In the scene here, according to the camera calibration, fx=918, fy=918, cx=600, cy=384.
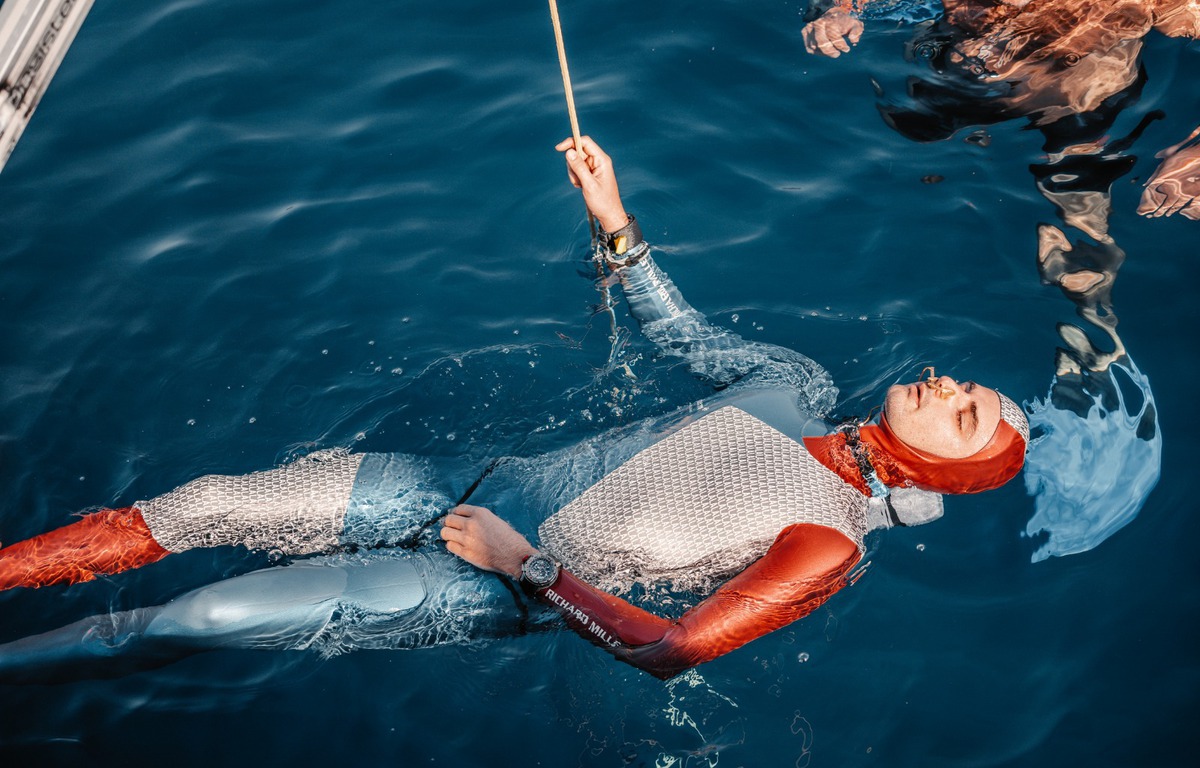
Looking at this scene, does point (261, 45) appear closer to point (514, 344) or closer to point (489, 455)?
point (514, 344)

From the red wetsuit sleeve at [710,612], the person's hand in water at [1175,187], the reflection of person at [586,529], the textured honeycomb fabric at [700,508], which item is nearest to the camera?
the red wetsuit sleeve at [710,612]

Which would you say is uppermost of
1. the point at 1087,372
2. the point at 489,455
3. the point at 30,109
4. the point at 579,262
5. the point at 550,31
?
the point at 30,109

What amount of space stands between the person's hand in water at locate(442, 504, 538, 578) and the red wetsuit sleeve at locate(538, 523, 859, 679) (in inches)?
7.2

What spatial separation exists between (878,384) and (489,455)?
2.03m

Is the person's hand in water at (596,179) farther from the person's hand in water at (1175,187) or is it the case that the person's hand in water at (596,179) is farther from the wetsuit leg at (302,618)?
the person's hand in water at (1175,187)

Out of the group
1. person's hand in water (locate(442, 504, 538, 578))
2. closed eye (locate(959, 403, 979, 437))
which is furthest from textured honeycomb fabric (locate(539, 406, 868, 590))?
closed eye (locate(959, 403, 979, 437))

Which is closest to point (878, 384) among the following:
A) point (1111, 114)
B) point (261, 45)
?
point (1111, 114)

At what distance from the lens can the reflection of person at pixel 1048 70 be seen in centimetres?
511

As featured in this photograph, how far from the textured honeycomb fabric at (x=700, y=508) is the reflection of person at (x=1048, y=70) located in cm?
283

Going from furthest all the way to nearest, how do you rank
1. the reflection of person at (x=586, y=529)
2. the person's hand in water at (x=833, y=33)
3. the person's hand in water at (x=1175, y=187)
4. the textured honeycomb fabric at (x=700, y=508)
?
1. the person's hand in water at (x=833, y=33)
2. the person's hand in water at (x=1175, y=187)
3. the textured honeycomb fabric at (x=700, y=508)
4. the reflection of person at (x=586, y=529)

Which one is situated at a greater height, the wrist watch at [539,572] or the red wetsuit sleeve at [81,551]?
the red wetsuit sleeve at [81,551]

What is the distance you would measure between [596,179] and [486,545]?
1630 mm

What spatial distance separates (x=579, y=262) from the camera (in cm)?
522

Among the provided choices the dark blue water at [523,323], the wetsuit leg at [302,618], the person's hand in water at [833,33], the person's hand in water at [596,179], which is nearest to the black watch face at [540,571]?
the wetsuit leg at [302,618]
